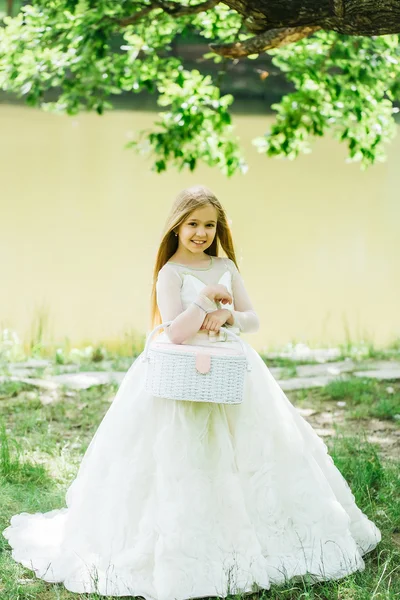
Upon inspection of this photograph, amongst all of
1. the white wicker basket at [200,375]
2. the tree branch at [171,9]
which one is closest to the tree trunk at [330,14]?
the tree branch at [171,9]

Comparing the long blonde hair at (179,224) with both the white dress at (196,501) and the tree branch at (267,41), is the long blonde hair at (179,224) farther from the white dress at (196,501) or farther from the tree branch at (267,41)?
the tree branch at (267,41)

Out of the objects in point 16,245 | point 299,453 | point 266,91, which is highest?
point 266,91

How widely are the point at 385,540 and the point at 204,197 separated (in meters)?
1.32

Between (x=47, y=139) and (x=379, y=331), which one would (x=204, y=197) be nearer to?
(x=379, y=331)

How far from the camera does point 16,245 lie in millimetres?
9133

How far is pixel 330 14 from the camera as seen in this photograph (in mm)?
3227

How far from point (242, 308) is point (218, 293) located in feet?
0.85

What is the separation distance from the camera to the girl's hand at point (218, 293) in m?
2.58

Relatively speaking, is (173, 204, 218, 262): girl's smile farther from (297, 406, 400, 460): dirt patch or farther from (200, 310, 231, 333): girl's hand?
(297, 406, 400, 460): dirt patch

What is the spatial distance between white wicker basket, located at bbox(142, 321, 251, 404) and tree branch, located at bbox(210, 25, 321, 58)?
6.85 ft

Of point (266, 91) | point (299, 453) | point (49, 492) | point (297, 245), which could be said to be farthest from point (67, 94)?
point (266, 91)

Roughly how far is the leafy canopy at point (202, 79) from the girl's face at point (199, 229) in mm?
2472

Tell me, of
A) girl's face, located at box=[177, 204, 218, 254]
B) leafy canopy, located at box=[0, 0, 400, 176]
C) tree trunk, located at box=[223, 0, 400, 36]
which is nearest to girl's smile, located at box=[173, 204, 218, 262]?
girl's face, located at box=[177, 204, 218, 254]

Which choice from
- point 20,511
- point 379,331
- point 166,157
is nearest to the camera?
point 20,511
